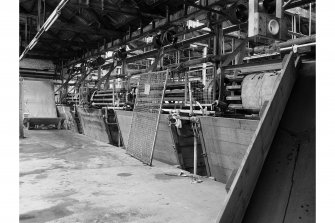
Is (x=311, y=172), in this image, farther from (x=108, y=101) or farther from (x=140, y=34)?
(x=108, y=101)

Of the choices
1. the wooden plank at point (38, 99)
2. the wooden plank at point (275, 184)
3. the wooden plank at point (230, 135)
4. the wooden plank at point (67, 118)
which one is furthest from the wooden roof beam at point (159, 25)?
the wooden plank at point (38, 99)

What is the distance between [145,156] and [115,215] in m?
2.62

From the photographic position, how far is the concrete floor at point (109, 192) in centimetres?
313

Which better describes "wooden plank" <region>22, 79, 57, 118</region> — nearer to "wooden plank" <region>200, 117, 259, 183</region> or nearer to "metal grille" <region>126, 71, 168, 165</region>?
"metal grille" <region>126, 71, 168, 165</region>

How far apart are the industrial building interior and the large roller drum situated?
2 cm

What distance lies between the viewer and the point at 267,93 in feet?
12.7

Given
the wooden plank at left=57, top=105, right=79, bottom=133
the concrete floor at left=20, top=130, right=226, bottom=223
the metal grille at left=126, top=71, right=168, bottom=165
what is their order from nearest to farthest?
the concrete floor at left=20, top=130, right=226, bottom=223
the metal grille at left=126, top=71, right=168, bottom=165
the wooden plank at left=57, top=105, right=79, bottom=133

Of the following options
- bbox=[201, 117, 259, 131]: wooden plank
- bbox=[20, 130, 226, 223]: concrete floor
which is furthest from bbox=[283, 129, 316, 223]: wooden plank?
bbox=[201, 117, 259, 131]: wooden plank

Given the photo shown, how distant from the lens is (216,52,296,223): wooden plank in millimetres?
1746

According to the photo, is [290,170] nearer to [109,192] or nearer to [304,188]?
[304,188]

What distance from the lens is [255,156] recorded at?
6.32 feet

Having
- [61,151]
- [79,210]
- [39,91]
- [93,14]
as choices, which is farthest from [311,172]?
[39,91]

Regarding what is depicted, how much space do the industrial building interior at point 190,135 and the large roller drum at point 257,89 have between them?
0.06 feet

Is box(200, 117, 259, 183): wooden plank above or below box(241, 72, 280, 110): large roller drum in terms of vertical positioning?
below
